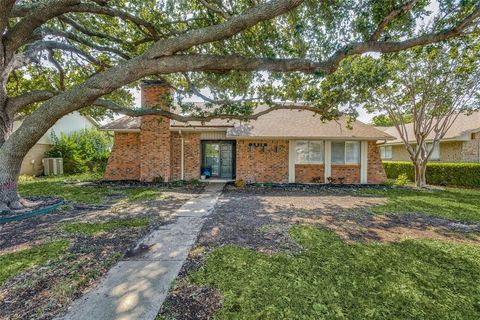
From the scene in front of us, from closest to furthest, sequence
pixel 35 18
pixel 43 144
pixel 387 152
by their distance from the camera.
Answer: pixel 35 18
pixel 43 144
pixel 387 152

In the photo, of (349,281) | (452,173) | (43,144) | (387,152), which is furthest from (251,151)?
(43,144)

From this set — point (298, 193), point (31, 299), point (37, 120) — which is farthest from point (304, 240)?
point (37, 120)

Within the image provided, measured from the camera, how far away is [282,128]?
13.5 meters

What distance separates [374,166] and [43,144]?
75.7ft

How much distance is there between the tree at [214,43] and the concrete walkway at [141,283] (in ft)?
11.5

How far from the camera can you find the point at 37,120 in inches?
225

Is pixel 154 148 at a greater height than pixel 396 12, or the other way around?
pixel 396 12

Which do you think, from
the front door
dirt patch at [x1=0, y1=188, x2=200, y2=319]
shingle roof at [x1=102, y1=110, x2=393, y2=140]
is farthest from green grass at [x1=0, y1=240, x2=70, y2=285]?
the front door

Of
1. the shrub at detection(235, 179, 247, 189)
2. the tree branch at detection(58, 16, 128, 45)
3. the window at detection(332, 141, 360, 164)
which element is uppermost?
the tree branch at detection(58, 16, 128, 45)

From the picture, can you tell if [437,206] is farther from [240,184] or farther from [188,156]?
[188,156]

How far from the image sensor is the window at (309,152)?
13453mm

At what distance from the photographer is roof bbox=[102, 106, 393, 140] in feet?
41.6

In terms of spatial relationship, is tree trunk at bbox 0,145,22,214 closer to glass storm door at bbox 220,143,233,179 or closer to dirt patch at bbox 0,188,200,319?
dirt patch at bbox 0,188,200,319

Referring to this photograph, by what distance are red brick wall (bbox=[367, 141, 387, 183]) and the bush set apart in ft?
63.0
